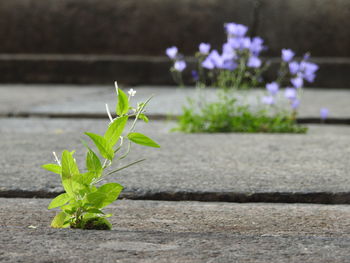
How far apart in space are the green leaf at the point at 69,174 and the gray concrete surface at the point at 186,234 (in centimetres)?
9

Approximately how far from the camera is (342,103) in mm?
4051

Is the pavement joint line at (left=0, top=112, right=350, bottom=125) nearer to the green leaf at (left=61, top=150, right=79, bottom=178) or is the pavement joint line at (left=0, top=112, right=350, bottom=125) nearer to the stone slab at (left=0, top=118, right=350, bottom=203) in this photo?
the stone slab at (left=0, top=118, right=350, bottom=203)

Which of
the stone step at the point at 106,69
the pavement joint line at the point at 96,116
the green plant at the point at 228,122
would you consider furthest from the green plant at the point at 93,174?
the stone step at the point at 106,69

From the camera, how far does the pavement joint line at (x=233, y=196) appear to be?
1.82 m

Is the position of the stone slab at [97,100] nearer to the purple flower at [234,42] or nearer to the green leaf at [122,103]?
the purple flower at [234,42]

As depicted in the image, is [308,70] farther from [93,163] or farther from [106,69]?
[106,69]

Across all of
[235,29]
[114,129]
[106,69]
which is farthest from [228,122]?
[106,69]

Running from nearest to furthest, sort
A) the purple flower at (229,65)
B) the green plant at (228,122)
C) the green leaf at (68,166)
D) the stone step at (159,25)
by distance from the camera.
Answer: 1. the green leaf at (68,166)
2. the green plant at (228,122)
3. the purple flower at (229,65)
4. the stone step at (159,25)

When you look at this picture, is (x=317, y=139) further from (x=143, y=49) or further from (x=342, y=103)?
(x=143, y=49)

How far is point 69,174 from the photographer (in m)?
1.42

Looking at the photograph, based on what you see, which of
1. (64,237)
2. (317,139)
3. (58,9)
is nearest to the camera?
(64,237)

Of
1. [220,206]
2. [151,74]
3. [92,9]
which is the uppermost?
[92,9]

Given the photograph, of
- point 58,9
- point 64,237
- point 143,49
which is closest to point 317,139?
point 64,237

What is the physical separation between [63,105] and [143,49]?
1.52m
